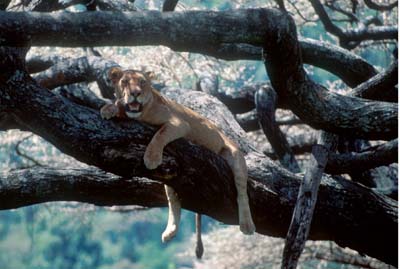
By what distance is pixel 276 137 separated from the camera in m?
4.97

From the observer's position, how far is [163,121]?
3.03 meters

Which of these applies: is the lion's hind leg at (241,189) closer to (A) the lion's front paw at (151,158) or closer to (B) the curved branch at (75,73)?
(A) the lion's front paw at (151,158)

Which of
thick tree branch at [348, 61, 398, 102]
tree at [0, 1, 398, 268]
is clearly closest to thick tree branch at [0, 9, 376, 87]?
tree at [0, 1, 398, 268]

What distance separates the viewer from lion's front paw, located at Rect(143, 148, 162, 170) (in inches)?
111

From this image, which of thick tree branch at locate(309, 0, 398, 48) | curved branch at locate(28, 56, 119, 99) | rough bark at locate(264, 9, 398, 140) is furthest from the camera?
thick tree branch at locate(309, 0, 398, 48)

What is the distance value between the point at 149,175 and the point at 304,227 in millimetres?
1165

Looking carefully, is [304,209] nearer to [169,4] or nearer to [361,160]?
[361,160]

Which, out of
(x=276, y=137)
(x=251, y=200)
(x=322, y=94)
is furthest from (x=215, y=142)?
(x=276, y=137)

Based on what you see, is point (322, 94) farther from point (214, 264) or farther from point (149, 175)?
point (214, 264)

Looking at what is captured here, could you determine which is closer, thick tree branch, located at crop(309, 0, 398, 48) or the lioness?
the lioness

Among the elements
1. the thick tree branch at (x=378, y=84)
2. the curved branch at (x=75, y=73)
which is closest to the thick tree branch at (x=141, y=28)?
the thick tree branch at (x=378, y=84)

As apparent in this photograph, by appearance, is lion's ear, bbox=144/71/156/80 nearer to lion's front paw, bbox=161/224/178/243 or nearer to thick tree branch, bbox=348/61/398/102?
lion's front paw, bbox=161/224/178/243

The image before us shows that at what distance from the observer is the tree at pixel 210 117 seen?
2.84 meters

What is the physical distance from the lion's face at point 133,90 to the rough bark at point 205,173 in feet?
0.33
